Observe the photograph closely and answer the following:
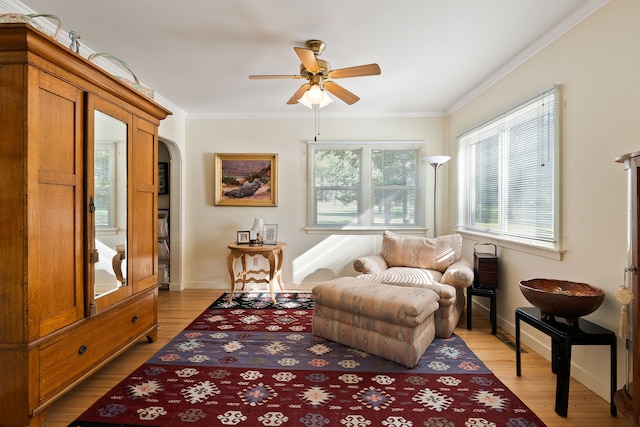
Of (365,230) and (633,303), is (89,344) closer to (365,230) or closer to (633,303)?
(633,303)

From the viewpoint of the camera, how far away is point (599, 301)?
1.98 metres

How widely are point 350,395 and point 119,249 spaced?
73.9 inches

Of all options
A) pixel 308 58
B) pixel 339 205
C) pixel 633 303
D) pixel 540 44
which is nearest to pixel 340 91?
pixel 308 58

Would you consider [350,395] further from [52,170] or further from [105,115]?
[105,115]

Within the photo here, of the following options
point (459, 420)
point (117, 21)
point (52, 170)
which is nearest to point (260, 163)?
point (117, 21)

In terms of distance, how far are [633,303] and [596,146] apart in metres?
1.14

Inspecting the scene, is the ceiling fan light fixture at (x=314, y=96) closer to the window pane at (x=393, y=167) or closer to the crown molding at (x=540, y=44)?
the crown molding at (x=540, y=44)

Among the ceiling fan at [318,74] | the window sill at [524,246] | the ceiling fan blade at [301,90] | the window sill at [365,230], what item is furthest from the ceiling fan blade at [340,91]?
the window sill at [365,230]

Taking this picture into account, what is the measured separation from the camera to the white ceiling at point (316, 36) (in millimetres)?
2236

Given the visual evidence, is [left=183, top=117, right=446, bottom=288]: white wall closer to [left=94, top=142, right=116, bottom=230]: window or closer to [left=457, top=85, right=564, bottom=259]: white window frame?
[left=457, top=85, right=564, bottom=259]: white window frame

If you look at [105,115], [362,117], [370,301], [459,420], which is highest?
[362,117]

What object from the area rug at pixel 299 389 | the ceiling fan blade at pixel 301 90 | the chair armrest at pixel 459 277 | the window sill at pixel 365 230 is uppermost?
the ceiling fan blade at pixel 301 90

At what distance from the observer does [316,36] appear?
2625mm

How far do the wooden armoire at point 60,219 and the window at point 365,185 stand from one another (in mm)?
2598
